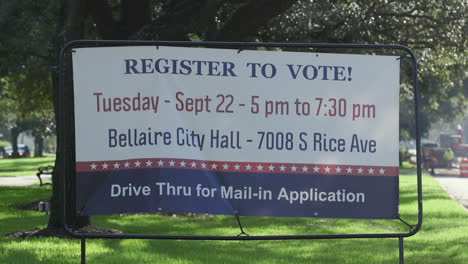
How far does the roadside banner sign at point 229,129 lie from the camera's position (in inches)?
265

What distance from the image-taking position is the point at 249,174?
6.79 m

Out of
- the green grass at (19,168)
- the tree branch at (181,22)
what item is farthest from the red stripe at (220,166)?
the green grass at (19,168)

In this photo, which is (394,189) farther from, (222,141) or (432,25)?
(432,25)

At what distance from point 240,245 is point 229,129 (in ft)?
18.5

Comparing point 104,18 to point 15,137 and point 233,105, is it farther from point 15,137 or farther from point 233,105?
point 15,137

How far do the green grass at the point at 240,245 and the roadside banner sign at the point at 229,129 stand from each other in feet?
10.4

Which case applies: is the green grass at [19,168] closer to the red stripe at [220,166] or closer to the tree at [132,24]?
the tree at [132,24]

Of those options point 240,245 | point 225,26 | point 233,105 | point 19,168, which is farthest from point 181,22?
point 19,168

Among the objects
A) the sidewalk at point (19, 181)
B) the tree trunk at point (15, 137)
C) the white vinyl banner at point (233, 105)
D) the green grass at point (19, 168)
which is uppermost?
the white vinyl banner at point (233, 105)

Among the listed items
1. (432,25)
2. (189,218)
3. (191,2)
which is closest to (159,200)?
(191,2)

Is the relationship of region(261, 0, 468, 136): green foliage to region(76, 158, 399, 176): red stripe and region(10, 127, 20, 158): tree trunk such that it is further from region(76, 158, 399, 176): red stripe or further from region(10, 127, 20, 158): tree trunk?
region(10, 127, 20, 158): tree trunk

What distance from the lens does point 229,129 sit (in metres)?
6.75

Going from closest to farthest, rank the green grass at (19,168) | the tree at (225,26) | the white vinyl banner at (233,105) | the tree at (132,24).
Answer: the white vinyl banner at (233,105) < the tree at (132,24) < the tree at (225,26) < the green grass at (19,168)

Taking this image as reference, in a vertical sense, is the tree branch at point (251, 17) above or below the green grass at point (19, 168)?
above
